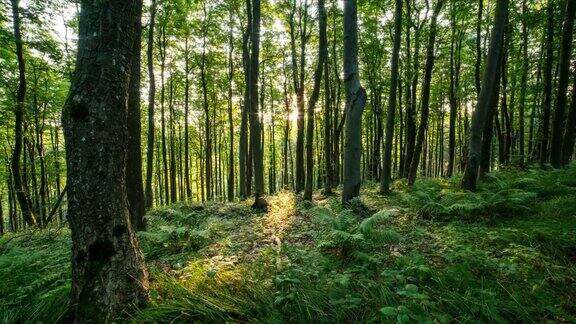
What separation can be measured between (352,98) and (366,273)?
18.7 ft

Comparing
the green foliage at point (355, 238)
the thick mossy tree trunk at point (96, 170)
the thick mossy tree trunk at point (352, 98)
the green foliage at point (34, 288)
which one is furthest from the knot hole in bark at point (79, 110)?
the thick mossy tree trunk at point (352, 98)

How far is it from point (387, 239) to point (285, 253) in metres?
1.64

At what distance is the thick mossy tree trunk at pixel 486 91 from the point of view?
812 centimetres

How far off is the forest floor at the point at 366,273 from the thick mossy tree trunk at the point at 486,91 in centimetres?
194

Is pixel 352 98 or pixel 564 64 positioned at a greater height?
pixel 564 64

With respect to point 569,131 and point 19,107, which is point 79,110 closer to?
point 19,107

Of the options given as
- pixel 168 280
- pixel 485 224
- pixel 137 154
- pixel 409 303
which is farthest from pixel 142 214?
pixel 485 224

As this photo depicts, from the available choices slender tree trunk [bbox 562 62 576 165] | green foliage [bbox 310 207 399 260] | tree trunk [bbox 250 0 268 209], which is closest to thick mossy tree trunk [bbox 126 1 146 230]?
green foliage [bbox 310 207 399 260]

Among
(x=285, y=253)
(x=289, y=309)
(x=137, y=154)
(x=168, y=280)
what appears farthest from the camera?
(x=137, y=154)

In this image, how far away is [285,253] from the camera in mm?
5035

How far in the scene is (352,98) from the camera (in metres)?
8.63

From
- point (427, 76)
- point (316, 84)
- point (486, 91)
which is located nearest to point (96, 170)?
point (486, 91)

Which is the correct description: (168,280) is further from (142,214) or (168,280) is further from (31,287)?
(142,214)

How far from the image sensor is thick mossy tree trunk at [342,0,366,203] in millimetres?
8555
